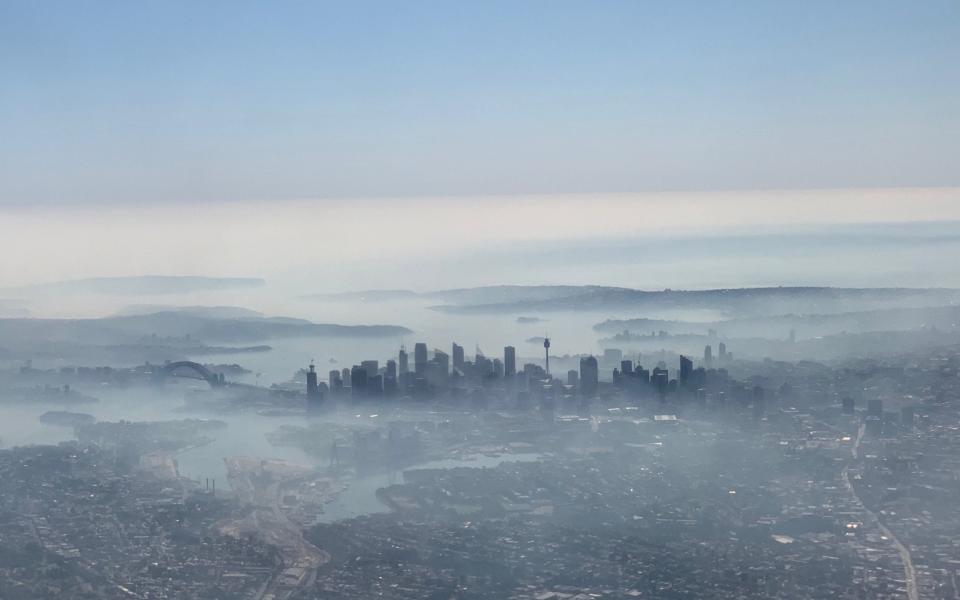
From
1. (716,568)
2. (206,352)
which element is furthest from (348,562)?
(206,352)

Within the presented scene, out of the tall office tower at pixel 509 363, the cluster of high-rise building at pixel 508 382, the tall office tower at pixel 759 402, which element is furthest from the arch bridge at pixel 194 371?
the tall office tower at pixel 759 402

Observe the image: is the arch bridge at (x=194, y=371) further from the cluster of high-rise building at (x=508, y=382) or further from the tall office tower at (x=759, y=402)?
the tall office tower at (x=759, y=402)

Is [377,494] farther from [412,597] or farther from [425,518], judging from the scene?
[412,597]

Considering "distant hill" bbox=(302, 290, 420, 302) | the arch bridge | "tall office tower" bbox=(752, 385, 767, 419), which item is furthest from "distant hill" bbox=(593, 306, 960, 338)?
the arch bridge

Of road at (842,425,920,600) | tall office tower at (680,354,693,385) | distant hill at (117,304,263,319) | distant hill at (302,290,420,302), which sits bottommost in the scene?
road at (842,425,920,600)

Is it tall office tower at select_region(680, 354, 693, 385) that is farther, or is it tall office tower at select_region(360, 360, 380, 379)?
tall office tower at select_region(360, 360, 380, 379)

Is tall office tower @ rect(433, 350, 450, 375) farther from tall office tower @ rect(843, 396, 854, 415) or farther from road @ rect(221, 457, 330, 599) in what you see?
tall office tower @ rect(843, 396, 854, 415)
